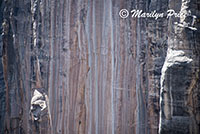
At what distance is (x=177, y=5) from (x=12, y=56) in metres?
2.04

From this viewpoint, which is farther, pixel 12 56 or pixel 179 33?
pixel 12 56

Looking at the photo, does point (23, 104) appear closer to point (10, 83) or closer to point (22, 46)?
point (10, 83)

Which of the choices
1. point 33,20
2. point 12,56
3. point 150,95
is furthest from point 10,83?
point 150,95

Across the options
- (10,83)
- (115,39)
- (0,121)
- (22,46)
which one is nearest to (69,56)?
(115,39)

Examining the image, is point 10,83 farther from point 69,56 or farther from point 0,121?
point 69,56

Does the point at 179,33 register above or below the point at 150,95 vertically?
above

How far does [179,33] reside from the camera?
2.77 meters

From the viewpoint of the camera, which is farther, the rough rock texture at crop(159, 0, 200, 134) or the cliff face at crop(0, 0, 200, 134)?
the cliff face at crop(0, 0, 200, 134)

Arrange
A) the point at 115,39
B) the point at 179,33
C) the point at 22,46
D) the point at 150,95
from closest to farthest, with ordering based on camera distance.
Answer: the point at 179,33 < the point at 150,95 < the point at 115,39 < the point at 22,46

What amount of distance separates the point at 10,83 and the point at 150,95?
174 centimetres

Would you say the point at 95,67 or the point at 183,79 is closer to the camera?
the point at 183,79

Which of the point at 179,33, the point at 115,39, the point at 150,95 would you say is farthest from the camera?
the point at 115,39

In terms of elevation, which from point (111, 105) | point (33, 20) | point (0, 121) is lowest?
point (0, 121)

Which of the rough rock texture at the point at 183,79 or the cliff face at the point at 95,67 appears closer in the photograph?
the rough rock texture at the point at 183,79
